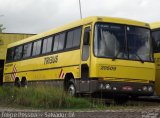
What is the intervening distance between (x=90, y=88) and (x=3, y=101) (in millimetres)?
3068

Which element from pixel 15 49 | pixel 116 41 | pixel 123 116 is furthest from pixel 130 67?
pixel 15 49

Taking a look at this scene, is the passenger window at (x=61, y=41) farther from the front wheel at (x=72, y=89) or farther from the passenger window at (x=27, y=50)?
the passenger window at (x=27, y=50)

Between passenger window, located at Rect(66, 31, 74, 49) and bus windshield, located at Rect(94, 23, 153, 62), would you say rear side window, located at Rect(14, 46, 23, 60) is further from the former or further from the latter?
bus windshield, located at Rect(94, 23, 153, 62)

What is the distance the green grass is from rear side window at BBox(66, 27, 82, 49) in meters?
3.36

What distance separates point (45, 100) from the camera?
1428cm

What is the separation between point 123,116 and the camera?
1121 cm

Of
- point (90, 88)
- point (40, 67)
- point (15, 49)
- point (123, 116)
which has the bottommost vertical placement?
point (123, 116)

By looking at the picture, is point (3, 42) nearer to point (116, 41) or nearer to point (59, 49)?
point (59, 49)

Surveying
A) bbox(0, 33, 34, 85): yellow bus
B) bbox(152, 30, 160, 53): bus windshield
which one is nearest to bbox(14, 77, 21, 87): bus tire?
bbox(0, 33, 34, 85): yellow bus

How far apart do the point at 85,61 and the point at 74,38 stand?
1.80 metres

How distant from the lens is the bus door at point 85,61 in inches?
680

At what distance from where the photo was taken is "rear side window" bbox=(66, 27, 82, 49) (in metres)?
18.6

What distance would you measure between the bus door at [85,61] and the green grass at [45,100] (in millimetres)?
1577

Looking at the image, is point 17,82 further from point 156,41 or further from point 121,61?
point 121,61
